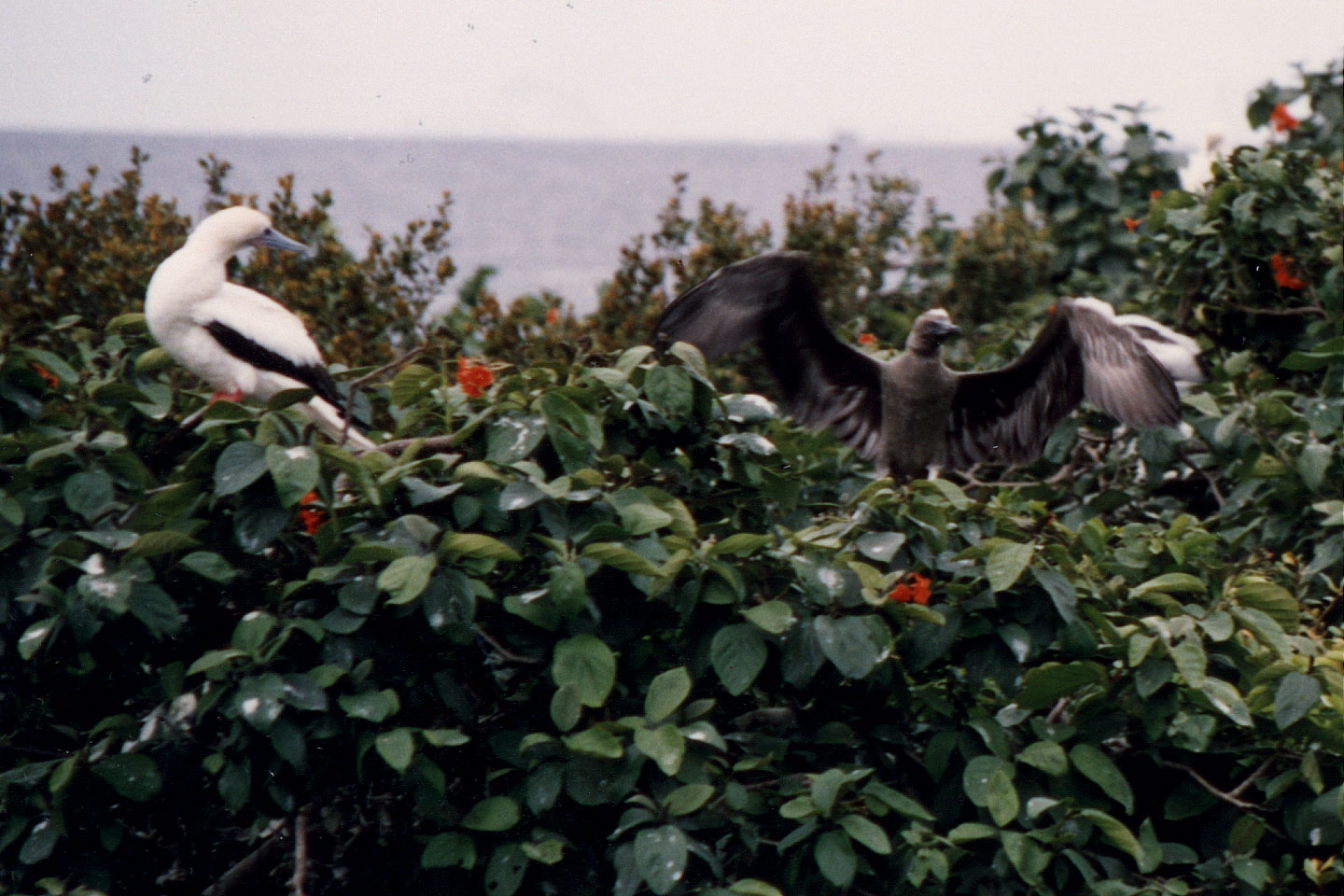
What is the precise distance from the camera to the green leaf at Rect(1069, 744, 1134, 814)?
202 cm

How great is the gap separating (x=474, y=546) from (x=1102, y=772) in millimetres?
1057

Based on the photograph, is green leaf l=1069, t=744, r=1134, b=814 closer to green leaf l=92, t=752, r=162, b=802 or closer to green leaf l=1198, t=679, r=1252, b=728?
green leaf l=1198, t=679, r=1252, b=728

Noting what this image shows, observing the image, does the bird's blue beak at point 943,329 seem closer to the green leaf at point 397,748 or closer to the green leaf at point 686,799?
the green leaf at point 686,799

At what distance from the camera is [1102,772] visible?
2.04 metres

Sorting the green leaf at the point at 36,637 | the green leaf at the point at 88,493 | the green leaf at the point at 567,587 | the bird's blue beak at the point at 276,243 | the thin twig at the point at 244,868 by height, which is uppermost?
the bird's blue beak at the point at 276,243

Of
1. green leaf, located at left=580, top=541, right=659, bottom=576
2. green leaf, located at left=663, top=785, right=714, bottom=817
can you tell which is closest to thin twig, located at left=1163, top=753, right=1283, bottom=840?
green leaf, located at left=663, top=785, right=714, bottom=817

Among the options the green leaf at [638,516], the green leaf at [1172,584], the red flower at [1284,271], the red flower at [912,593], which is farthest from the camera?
the red flower at [1284,271]

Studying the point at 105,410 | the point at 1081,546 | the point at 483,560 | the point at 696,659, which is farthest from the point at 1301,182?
the point at 105,410

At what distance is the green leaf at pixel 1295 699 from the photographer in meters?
2.00

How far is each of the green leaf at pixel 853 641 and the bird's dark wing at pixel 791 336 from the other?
1.31m

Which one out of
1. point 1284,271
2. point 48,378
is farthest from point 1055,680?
point 1284,271

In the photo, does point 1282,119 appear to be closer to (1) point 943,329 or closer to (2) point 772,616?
(1) point 943,329

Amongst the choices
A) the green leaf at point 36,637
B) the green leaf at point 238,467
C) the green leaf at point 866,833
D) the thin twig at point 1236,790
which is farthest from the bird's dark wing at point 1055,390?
the green leaf at point 36,637

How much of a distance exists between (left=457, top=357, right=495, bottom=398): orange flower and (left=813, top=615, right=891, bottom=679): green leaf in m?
0.68
